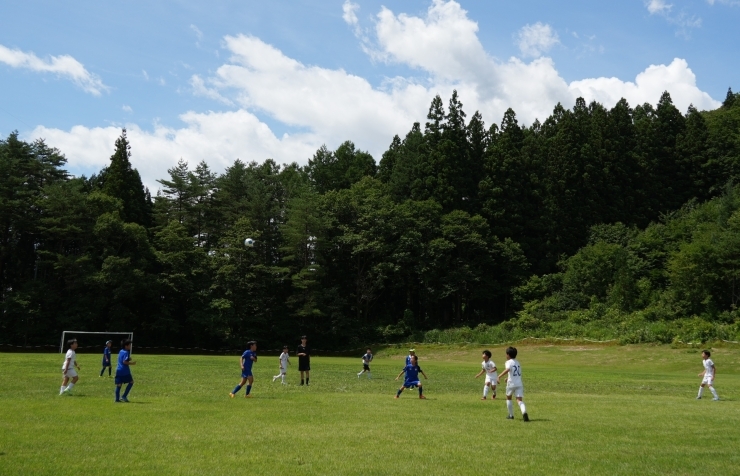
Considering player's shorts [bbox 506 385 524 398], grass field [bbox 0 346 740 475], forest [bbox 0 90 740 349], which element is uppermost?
forest [bbox 0 90 740 349]

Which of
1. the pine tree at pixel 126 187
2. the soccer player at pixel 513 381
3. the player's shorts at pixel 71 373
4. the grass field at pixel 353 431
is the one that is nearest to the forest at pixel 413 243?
the pine tree at pixel 126 187

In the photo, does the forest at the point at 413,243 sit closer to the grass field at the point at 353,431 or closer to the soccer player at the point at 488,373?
the soccer player at the point at 488,373

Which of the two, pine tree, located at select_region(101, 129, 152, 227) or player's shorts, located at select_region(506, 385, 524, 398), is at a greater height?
pine tree, located at select_region(101, 129, 152, 227)

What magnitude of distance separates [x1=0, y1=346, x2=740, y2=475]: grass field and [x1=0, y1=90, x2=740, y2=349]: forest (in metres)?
37.3

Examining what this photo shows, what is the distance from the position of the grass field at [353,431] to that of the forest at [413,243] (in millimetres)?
37260

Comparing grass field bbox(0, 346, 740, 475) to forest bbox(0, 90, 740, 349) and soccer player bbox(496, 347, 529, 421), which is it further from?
Answer: forest bbox(0, 90, 740, 349)

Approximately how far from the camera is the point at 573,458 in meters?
11.0

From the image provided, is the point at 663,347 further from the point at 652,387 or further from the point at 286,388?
the point at 286,388

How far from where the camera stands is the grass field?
1029 centimetres

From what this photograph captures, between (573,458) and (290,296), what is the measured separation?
6130cm

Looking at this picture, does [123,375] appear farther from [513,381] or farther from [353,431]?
[513,381]

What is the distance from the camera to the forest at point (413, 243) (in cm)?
6184

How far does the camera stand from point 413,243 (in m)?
72.2

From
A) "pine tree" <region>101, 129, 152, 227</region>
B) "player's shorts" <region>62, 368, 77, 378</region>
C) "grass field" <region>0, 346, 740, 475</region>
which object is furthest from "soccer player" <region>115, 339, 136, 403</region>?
"pine tree" <region>101, 129, 152, 227</region>
